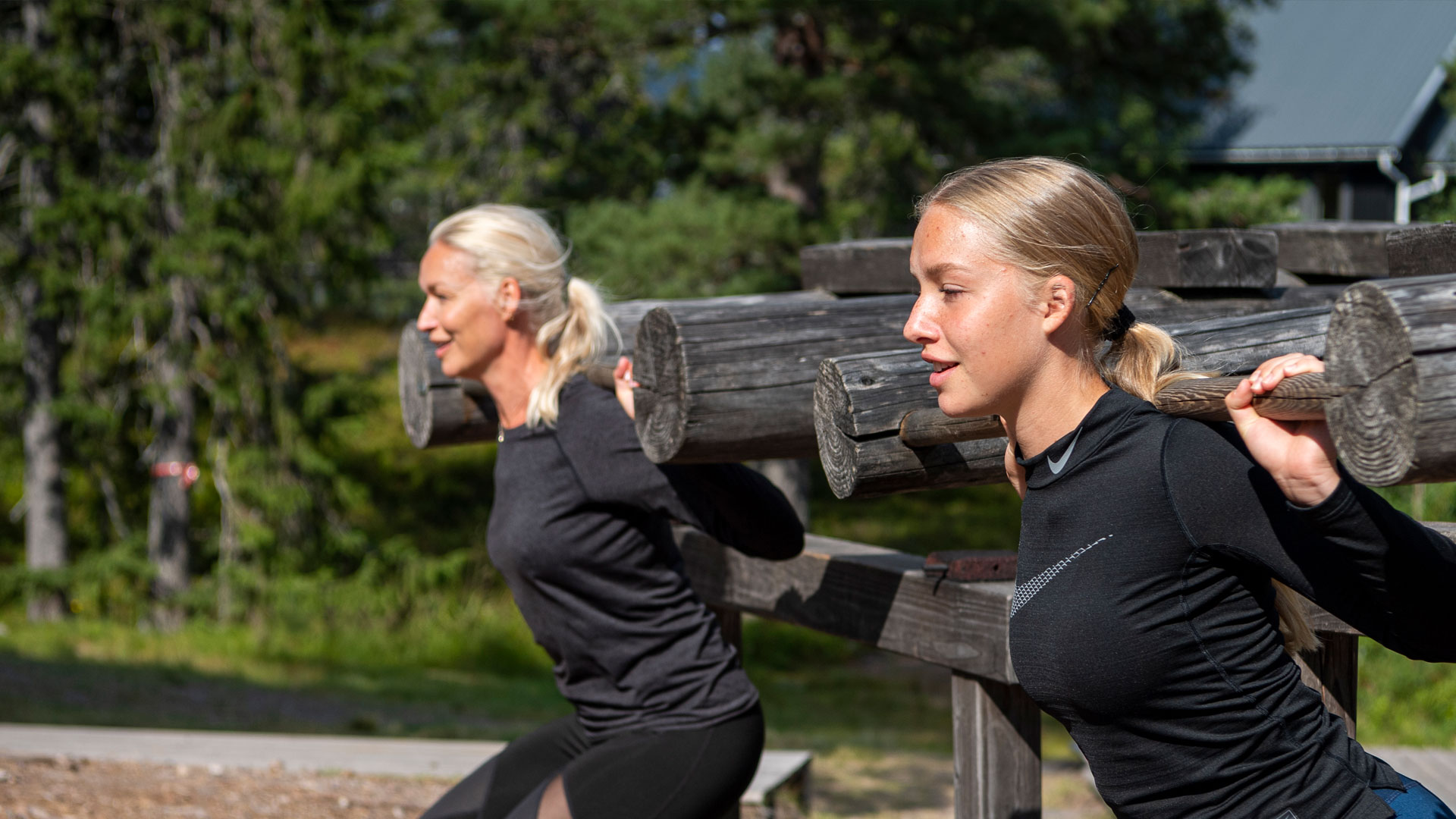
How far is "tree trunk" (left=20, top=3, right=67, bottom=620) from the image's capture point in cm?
1270

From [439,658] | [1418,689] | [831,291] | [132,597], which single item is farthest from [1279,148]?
[831,291]

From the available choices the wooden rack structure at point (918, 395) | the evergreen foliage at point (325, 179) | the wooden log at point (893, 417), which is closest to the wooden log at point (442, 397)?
the wooden rack structure at point (918, 395)

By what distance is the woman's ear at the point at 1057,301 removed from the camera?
66.3 inches

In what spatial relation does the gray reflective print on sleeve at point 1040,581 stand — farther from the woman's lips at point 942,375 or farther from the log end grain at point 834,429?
the log end grain at point 834,429

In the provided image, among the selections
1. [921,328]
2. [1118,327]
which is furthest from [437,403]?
[1118,327]

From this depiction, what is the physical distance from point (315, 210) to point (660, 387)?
10436 mm

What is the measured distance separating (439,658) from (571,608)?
9606mm

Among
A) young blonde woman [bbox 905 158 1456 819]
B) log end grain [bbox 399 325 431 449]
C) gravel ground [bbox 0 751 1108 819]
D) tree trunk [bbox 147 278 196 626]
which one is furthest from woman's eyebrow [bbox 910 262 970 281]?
tree trunk [bbox 147 278 196 626]

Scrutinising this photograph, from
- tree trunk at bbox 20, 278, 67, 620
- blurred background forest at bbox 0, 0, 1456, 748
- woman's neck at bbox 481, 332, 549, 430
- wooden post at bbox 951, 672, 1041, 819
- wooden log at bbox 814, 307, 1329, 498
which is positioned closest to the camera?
wooden log at bbox 814, 307, 1329, 498

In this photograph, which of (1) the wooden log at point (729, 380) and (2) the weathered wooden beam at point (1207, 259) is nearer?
(1) the wooden log at point (729, 380)

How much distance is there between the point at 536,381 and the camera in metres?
2.99

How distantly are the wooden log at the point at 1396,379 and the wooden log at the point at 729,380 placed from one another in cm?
117

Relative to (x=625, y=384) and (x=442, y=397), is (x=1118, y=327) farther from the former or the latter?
(x=442, y=397)

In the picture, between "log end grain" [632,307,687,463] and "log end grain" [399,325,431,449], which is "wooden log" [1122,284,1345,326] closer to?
"log end grain" [632,307,687,463]
